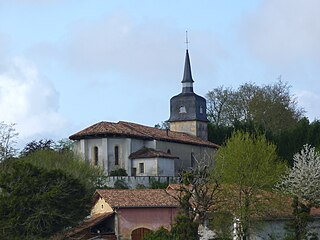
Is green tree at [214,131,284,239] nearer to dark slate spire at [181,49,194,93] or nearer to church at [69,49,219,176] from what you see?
church at [69,49,219,176]

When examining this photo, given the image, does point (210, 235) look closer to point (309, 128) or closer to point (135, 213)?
point (135, 213)

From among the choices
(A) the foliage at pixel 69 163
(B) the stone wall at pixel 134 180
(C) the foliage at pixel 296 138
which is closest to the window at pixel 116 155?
(B) the stone wall at pixel 134 180

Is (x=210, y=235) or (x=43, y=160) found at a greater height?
(x=43, y=160)

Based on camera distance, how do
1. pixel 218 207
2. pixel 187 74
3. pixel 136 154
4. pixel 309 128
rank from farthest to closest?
pixel 187 74 → pixel 309 128 → pixel 136 154 → pixel 218 207

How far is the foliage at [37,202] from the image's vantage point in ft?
123

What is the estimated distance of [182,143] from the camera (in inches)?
2773

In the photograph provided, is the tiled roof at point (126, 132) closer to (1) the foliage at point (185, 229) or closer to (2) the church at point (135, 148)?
(2) the church at point (135, 148)

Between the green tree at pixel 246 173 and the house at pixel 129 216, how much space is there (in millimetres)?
3631

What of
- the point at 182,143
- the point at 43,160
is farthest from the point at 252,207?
the point at 182,143

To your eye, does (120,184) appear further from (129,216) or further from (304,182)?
(304,182)

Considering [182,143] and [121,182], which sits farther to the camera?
[182,143]

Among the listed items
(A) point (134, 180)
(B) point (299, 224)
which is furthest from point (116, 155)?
(B) point (299, 224)

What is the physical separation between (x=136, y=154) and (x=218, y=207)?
988 inches

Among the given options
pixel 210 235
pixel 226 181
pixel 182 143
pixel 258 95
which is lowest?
pixel 210 235
